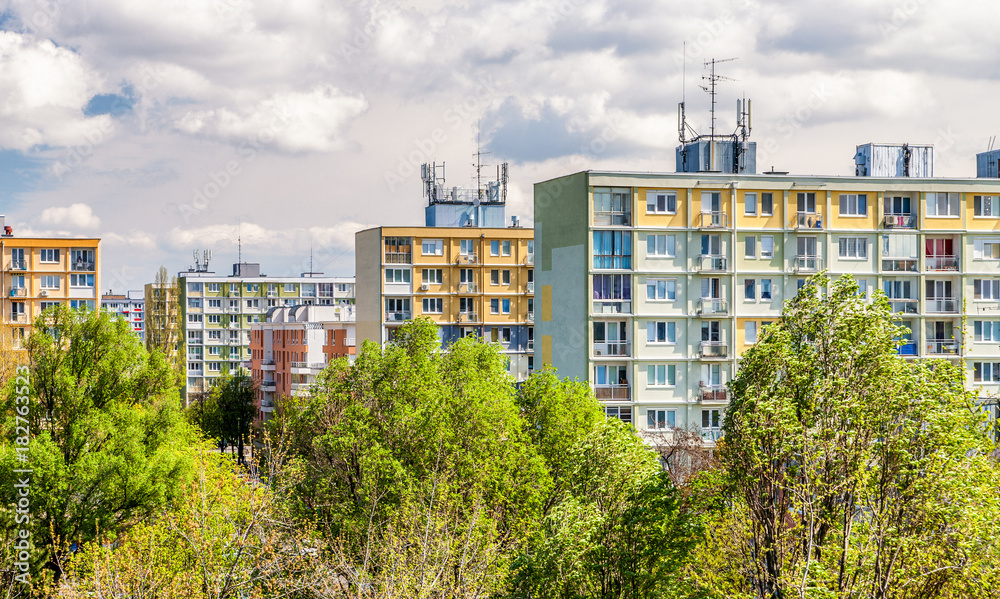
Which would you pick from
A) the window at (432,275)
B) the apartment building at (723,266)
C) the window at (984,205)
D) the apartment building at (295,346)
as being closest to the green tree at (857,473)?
the apartment building at (723,266)

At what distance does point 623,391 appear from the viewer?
54.0 m

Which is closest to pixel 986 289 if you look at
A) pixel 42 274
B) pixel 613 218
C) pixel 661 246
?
pixel 661 246

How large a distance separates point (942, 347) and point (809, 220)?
449 inches

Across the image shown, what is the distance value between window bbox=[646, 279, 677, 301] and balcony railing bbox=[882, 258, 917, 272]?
12.9 meters

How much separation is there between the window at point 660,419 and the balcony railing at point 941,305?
1702 centimetres

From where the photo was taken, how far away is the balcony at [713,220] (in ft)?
179

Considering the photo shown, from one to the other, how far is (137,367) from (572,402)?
1764cm

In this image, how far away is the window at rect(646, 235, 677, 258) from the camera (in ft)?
179

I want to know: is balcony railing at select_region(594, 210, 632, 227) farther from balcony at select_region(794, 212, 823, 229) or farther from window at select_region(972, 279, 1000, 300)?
window at select_region(972, 279, 1000, 300)

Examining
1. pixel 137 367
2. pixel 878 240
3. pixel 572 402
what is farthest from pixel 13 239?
pixel 878 240

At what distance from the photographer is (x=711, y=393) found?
178ft

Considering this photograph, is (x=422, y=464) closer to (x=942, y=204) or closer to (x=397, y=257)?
(x=942, y=204)

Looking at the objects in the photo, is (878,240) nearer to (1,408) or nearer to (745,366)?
(745,366)

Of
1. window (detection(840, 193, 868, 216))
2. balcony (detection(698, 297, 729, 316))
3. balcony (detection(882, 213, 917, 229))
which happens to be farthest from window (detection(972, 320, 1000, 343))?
balcony (detection(698, 297, 729, 316))
